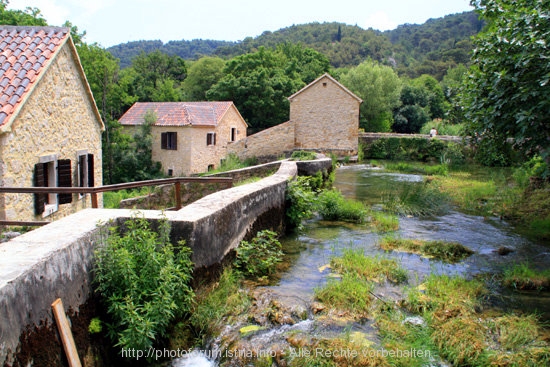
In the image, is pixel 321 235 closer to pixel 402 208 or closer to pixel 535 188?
pixel 402 208

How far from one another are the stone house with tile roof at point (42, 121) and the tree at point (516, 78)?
8.86 m

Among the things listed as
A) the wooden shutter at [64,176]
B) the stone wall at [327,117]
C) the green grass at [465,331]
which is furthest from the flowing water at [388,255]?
the stone wall at [327,117]

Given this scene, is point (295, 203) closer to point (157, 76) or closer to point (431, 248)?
point (431, 248)

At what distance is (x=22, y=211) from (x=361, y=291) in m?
7.75

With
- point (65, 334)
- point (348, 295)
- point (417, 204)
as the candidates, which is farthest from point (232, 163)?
point (65, 334)

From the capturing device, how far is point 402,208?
11148 mm

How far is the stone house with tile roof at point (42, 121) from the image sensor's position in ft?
30.3

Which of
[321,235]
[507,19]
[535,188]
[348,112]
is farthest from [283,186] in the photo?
[348,112]

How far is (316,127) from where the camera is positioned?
30719 mm

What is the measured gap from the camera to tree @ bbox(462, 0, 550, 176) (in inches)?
259

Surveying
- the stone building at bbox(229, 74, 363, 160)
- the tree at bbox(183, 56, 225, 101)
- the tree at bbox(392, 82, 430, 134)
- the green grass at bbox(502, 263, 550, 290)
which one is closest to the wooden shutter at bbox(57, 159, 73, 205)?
the green grass at bbox(502, 263, 550, 290)

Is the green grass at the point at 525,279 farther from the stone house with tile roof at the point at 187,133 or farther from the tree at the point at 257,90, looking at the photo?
the tree at the point at 257,90

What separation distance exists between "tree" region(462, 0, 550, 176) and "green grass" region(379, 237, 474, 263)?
5.82ft

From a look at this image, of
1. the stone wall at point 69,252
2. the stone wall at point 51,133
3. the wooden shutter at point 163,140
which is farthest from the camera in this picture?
the wooden shutter at point 163,140
